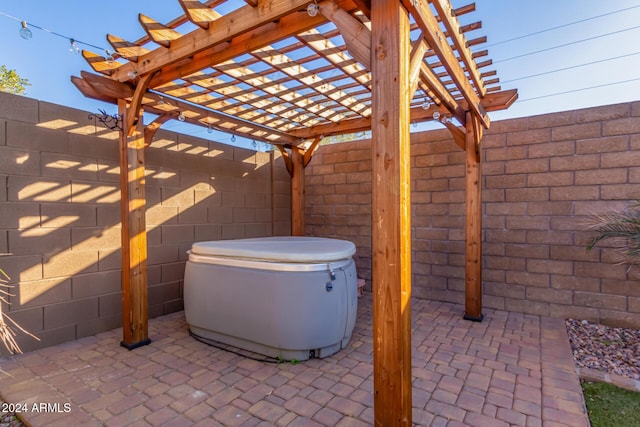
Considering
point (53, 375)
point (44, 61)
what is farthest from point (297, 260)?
point (44, 61)

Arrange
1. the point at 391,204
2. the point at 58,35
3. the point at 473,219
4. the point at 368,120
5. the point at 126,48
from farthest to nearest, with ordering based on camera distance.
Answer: the point at 368,120 → the point at 473,219 → the point at 126,48 → the point at 58,35 → the point at 391,204

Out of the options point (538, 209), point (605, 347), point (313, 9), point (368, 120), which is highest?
point (368, 120)

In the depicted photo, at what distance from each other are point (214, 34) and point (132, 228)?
5.84ft

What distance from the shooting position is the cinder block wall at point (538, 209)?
320cm

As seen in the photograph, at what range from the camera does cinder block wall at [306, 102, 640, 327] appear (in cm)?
320


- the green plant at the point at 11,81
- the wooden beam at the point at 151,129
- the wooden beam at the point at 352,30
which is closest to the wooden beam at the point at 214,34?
the wooden beam at the point at 352,30

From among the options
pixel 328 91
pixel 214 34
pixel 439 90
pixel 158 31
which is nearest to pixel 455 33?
pixel 439 90

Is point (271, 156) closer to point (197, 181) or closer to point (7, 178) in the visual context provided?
point (197, 181)

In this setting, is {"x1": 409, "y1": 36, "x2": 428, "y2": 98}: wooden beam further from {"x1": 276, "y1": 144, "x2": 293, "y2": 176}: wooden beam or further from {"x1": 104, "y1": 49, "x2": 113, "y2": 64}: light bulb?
{"x1": 276, "y1": 144, "x2": 293, "y2": 176}: wooden beam

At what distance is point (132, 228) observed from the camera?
2768mm

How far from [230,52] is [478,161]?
2.73 metres

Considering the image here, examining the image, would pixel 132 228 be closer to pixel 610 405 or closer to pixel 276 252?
pixel 276 252

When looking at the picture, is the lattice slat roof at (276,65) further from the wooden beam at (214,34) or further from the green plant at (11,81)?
the green plant at (11,81)

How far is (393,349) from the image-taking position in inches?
60.6
